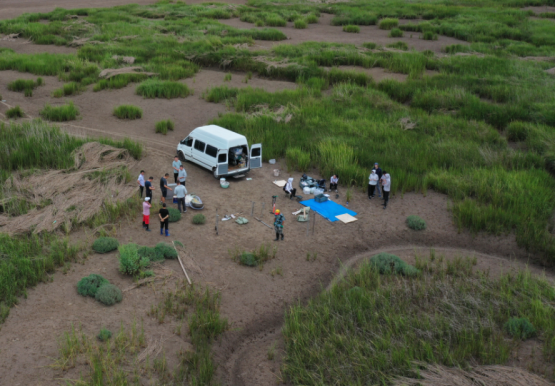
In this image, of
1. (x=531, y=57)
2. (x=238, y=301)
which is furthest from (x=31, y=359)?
(x=531, y=57)

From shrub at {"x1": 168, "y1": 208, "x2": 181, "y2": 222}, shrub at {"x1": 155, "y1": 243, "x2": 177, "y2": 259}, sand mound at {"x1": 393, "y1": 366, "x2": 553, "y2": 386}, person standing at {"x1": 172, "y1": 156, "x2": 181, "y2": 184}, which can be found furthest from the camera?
person standing at {"x1": 172, "y1": 156, "x2": 181, "y2": 184}

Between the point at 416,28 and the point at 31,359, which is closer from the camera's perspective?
the point at 31,359

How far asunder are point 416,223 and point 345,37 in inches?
1514

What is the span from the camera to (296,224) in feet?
66.7

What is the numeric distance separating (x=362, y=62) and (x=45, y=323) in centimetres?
3442

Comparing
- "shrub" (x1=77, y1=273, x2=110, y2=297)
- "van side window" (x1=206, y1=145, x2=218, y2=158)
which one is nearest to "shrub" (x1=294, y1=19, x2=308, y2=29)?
"van side window" (x1=206, y1=145, x2=218, y2=158)

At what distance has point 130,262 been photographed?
15.7 m

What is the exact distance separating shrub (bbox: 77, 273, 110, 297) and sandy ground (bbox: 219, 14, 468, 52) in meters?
37.5

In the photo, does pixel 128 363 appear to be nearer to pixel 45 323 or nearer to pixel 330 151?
pixel 45 323

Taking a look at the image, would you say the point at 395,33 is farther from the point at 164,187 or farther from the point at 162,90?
the point at 164,187

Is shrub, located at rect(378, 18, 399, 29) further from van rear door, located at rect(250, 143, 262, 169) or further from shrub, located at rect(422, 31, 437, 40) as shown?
van rear door, located at rect(250, 143, 262, 169)

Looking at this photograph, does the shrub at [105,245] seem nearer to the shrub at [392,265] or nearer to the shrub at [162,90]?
the shrub at [392,265]

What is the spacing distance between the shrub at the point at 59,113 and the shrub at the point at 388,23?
39.8 m

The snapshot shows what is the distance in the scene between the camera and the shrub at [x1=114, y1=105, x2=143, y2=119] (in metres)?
31.1
